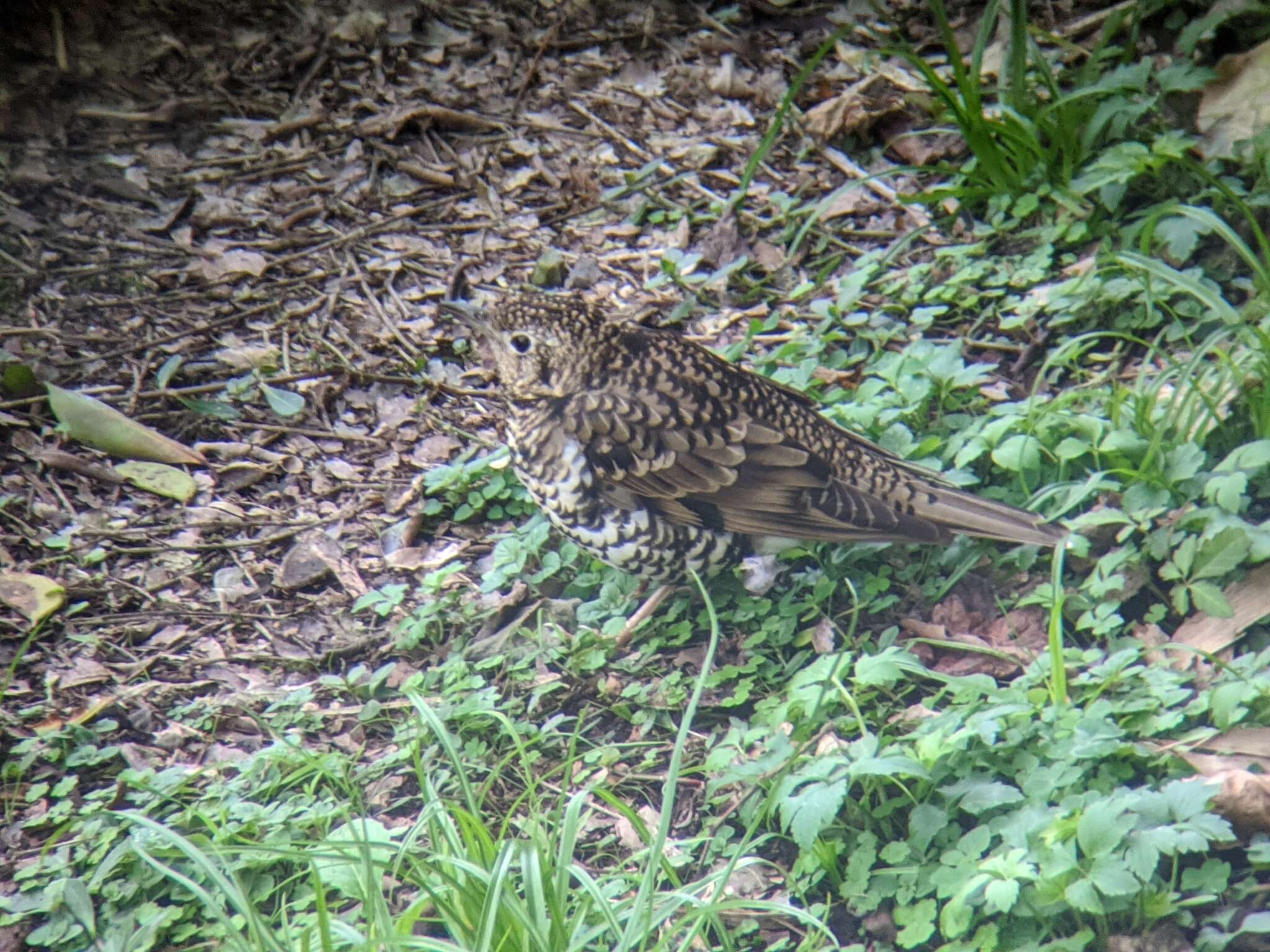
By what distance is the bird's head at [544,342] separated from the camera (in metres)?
3.76

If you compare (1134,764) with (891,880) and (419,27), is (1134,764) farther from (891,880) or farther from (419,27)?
(419,27)

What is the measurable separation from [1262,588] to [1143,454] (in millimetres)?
516

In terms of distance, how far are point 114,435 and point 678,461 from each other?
236 centimetres

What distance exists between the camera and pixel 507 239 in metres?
5.47

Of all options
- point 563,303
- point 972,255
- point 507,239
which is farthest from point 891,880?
point 507,239

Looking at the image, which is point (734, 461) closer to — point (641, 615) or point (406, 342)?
point (641, 615)

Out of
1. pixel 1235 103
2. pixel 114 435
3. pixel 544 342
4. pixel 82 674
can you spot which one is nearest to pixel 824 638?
pixel 544 342

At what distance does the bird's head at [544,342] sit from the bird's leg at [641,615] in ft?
2.30

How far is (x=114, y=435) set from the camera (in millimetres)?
4602

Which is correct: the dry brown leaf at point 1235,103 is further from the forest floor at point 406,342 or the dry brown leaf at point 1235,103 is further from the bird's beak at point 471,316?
the bird's beak at point 471,316

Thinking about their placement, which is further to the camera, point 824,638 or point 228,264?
point 228,264

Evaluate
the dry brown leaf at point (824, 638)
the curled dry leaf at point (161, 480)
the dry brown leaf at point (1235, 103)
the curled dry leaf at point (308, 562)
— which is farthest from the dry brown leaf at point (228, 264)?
the dry brown leaf at point (1235, 103)

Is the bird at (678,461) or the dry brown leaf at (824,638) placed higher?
the bird at (678,461)

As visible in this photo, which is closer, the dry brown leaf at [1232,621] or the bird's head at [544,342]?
the dry brown leaf at [1232,621]
